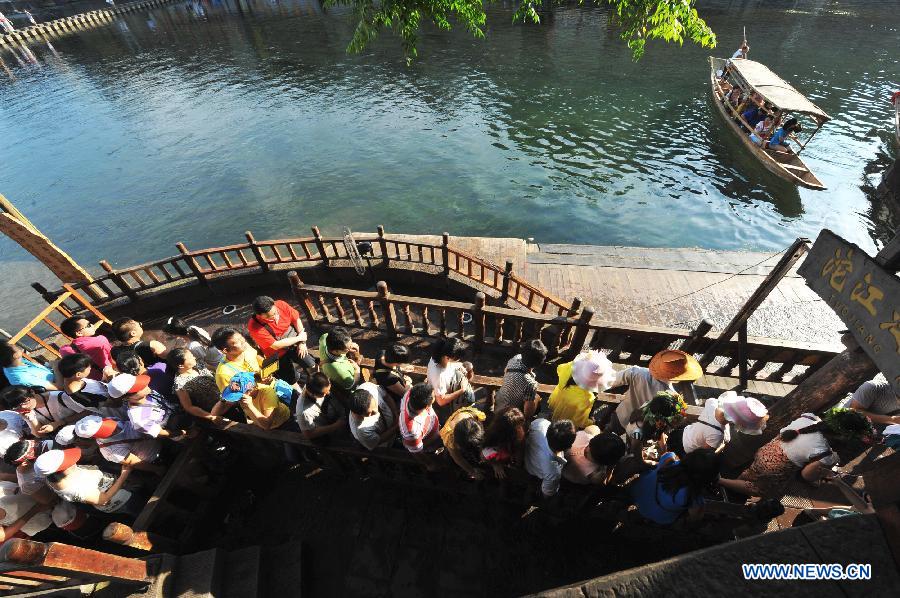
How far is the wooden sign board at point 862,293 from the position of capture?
2.75 meters

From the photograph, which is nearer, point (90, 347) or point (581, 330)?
point (90, 347)

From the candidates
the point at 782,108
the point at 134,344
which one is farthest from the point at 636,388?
the point at 782,108

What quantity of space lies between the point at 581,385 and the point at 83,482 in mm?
5340

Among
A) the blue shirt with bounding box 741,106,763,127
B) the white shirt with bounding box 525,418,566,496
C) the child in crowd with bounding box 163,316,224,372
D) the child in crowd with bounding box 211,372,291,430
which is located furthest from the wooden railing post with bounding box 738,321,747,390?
the blue shirt with bounding box 741,106,763,127

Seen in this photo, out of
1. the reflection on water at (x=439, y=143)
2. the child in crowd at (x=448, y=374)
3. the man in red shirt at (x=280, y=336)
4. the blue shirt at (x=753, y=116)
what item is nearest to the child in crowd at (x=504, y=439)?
the child in crowd at (x=448, y=374)

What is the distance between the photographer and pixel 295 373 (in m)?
5.84

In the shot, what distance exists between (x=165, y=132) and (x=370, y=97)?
537 inches

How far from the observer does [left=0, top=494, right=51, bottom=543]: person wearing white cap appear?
3.71 meters

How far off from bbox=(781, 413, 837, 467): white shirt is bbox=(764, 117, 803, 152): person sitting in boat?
18.8 meters

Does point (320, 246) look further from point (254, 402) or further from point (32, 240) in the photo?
point (32, 240)

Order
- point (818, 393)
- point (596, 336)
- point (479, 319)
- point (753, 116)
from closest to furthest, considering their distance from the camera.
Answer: point (818, 393)
point (596, 336)
point (479, 319)
point (753, 116)

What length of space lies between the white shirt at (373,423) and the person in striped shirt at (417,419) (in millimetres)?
438

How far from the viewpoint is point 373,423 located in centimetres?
418

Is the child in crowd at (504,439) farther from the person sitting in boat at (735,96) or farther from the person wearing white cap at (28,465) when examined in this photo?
the person sitting in boat at (735,96)
